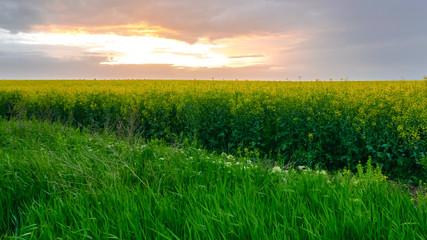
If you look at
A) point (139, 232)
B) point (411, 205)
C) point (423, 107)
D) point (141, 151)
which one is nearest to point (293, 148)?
point (423, 107)

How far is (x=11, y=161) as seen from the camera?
5109mm

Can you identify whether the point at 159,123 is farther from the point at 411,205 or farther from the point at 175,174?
the point at 411,205

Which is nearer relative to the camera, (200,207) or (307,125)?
(200,207)

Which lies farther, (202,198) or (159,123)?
(159,123)

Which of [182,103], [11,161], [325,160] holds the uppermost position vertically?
[182,103]

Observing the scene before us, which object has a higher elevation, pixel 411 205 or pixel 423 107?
pixel 423 107

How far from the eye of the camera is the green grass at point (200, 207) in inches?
102

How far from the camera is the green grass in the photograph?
8.52ft

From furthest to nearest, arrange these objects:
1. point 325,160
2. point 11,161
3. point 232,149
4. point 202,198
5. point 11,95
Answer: point 11,95, point 232,149, point 325,160, point 11,161, point 202,198

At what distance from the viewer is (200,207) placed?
10.3 ft

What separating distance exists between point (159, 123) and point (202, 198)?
23.4 feet

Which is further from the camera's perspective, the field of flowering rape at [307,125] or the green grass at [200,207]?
the field of flowering rape at [307,125]

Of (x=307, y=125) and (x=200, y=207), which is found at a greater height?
(x=307, y=125)

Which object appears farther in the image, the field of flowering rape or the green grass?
the field of flowering rape
